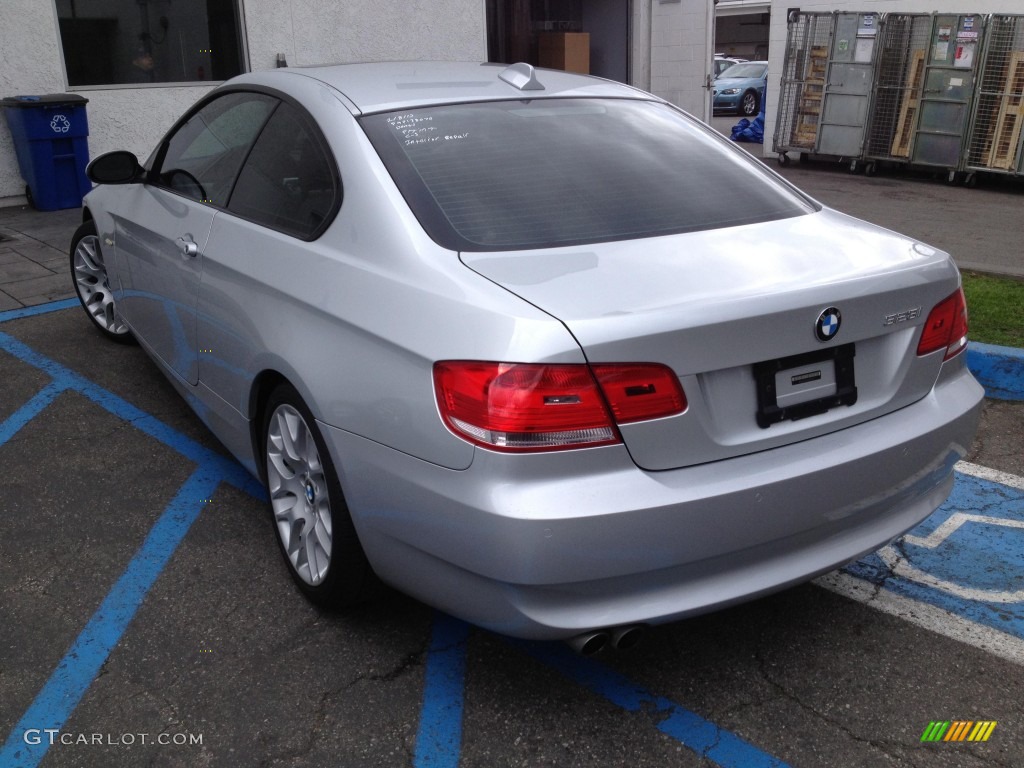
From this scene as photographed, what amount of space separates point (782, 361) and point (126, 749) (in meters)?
1.91

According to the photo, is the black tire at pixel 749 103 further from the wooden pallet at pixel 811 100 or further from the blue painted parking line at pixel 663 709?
the blue painted parking line at pixel 663 709

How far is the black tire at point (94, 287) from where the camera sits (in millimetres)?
5422

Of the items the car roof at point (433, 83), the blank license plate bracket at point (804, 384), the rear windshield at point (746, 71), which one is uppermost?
the car roof at point (433, 83)

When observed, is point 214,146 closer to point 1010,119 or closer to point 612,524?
point 612,524

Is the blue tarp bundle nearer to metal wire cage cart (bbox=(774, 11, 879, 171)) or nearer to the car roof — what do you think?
metal wire cage cart (bbox=(774, 11, 879, 171))

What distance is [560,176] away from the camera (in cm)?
302

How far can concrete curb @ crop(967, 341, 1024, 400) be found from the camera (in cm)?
497

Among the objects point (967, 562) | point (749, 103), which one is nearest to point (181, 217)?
point (967, 562)

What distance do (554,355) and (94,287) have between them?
13.7 ft

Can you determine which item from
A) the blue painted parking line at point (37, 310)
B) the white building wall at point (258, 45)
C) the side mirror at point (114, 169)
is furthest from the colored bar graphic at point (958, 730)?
the white building wall at point (258, 45)

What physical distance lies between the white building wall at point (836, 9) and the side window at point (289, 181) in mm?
12388

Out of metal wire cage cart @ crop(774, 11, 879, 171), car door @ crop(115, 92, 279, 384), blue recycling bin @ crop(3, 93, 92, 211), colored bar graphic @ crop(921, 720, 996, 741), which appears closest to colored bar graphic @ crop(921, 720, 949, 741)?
colored bar graphic @ crop(921, 720, 996, 741)

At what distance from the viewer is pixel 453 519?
2330mm

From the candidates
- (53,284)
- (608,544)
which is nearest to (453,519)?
(608,544)
